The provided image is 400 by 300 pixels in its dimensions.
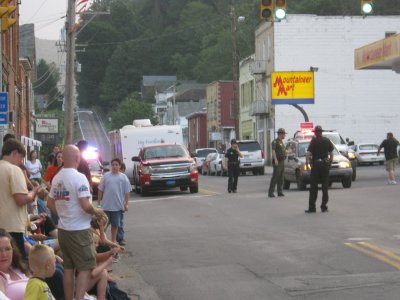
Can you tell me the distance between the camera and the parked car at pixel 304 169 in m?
27.3

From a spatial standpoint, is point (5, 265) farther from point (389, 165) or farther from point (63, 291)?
point (389, 165)

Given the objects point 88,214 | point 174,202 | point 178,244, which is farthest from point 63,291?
point 174,202

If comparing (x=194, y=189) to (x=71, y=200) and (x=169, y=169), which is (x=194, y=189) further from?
(x=71, y=200)

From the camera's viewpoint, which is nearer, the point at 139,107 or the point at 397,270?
the point at 397,270

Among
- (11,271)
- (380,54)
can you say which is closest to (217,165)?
(380,54)

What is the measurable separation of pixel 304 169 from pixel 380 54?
12.1m

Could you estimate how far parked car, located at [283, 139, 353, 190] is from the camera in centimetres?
2731

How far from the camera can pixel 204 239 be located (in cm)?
1538

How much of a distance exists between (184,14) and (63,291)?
128 meters

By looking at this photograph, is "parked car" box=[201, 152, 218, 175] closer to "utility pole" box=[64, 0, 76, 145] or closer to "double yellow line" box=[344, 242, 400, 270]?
"utility pole" box=[64, 0, 76, 145]

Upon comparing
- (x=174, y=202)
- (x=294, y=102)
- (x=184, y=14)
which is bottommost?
(x=174, y=202)

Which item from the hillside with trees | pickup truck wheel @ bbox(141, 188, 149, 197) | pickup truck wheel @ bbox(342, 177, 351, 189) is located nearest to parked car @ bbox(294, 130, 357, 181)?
pickup truck wheel @ bbox(342, 177, 351, 189)

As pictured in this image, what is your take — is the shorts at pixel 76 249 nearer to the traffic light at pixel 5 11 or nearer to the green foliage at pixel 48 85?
the traffic light at pixel 5 11

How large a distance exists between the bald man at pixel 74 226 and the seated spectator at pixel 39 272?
6.30 ft
